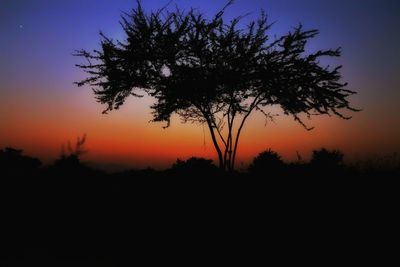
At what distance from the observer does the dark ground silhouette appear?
9359 millimetres

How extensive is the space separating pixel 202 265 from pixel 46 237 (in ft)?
14.0

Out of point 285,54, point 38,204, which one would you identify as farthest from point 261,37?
point 38,204

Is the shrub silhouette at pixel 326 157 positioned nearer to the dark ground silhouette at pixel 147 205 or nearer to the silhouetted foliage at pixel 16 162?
the dark ground silhouette at pixel 147 205

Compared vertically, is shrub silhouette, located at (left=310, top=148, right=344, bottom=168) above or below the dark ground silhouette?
above

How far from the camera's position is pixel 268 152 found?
20.2 metres

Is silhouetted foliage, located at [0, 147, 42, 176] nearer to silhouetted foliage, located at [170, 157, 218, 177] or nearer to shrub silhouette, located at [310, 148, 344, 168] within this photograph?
silhouetted foliage, located at [170, 157, 218, 177]

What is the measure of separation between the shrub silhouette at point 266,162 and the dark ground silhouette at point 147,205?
1.47 m

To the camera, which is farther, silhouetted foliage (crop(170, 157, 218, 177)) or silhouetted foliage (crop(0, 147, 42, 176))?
silhouetted foliage (crop(0, 147, 42, 176))

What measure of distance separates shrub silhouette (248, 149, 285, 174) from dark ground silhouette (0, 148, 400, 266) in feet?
4.82

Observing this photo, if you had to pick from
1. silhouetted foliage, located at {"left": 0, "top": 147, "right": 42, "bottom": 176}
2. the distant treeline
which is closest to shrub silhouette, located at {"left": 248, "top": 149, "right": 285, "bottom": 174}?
the distant treeline

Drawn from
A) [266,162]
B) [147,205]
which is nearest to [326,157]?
[266,162]

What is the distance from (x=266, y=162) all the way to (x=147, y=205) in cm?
848

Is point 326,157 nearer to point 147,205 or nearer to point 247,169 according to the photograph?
point 247,169

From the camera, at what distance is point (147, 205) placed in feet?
40.8
